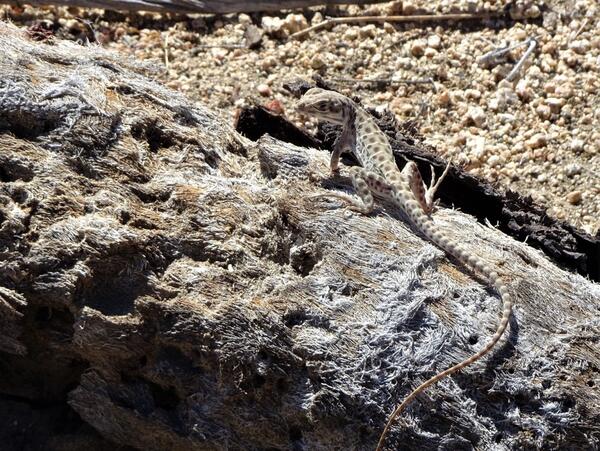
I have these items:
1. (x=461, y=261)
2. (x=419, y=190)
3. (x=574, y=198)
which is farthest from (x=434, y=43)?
(x=461, y=261)

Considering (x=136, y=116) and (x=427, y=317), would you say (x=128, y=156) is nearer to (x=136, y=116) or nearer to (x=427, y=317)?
(x=136, y=116)

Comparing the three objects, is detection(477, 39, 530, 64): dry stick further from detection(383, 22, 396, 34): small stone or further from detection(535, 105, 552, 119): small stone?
detection(383, 22, 396, 34): small stone

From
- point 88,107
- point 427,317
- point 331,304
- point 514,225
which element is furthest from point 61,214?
point 514,225

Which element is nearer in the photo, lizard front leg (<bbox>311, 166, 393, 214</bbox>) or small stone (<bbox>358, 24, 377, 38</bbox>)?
lizard front leg (<bbox>311, 166, 393, 214</bbox>)

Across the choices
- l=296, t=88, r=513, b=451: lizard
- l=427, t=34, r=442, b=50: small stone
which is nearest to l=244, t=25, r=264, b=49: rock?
l=427, t=34, r=442, b=50: small stone

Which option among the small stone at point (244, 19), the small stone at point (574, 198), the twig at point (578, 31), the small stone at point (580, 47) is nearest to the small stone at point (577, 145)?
the small stone at point (574, 198)

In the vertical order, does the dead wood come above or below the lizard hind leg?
above

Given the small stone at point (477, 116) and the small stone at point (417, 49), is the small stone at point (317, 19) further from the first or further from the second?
the small stone at point (477, 116)

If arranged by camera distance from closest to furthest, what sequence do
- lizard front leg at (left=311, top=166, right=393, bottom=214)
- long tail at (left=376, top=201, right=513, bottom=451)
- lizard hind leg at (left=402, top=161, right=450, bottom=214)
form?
long tail at (left=376, top=201, right=513, bottom=451)
lizard front leg at (left=311, top=166, right=393, bottom=214)
lizard hind leg at (left=402, top=161, right=450, bottom=214)
